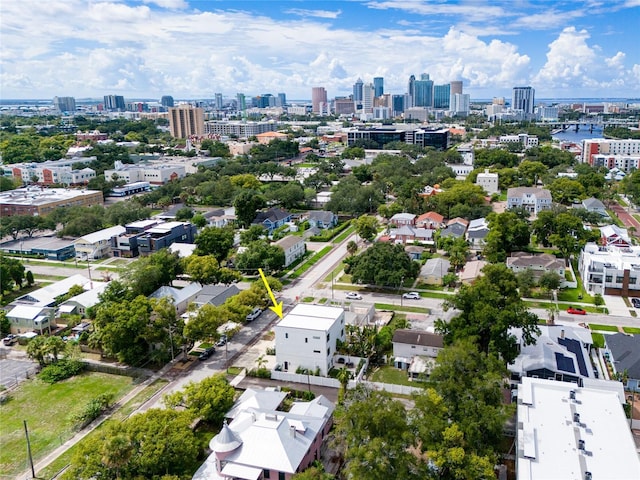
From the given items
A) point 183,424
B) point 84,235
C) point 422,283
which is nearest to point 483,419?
point 183,424

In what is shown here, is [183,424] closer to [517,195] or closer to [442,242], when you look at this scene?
[442,242]

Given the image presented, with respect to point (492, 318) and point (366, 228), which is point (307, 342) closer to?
point (492, 318)

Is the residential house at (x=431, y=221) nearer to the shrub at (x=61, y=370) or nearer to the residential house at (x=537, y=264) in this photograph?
the residential house at (x=537, y=264)

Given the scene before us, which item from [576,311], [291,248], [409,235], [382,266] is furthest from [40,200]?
[576,311]

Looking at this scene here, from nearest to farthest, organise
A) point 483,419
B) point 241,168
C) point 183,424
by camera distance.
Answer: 1. point 483,419
2. point 183,424
3. point 241,168

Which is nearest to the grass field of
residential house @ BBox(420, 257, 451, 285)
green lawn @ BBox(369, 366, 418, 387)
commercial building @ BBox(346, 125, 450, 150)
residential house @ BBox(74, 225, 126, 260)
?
green lawn @ BBox(369, 366, 418, 387)

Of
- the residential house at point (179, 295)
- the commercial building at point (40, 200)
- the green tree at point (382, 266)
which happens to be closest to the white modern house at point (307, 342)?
the green tree at point (382, 266)
